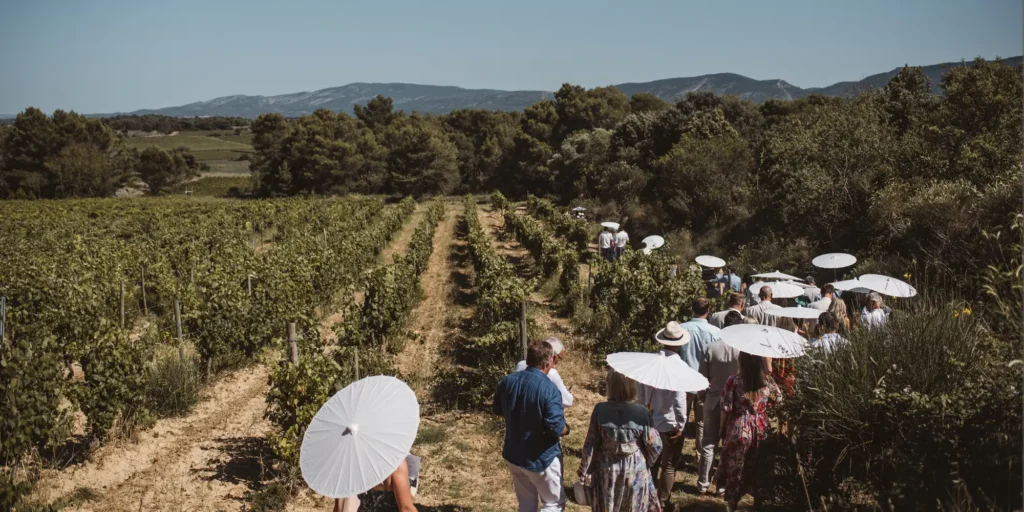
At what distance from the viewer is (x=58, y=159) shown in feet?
182

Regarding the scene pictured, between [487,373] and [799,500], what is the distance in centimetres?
480

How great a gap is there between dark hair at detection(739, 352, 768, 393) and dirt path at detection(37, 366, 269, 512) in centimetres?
499

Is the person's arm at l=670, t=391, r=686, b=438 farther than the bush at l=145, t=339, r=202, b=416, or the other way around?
the bush at l=145, t=339, r=202, b=416

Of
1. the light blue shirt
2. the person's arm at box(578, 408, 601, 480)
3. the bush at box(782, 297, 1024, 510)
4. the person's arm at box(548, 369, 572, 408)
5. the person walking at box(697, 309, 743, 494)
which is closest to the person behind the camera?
the bush at box(782, 297, 1024, 510)

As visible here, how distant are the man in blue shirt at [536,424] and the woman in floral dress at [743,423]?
142cm

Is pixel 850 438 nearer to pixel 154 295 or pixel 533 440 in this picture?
pixel 533 440

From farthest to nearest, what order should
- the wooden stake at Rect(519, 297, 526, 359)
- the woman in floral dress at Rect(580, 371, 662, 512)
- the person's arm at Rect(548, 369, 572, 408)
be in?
the wooden stake at Rect(519, 297, 526, 359), the person's arm at Rect(548, 369, 572, 408), the woman in floral dress at Rect(580, 371, 662, 512)

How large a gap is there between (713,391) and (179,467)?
5.84 meters

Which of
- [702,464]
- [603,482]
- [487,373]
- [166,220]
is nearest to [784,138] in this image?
[487,373]

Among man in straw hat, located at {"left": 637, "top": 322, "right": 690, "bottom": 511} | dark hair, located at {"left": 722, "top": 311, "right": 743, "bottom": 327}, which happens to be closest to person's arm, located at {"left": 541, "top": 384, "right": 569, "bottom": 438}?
man in straw hat, located at {"left": 637, "top": 322, "right": 690, "bottom": 511}

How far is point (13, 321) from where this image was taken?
34.8 ft

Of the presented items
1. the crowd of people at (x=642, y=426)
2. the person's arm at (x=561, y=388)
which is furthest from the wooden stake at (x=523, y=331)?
the person's arm at (x=561, y=388)

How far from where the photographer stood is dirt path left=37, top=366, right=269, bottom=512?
6.35m

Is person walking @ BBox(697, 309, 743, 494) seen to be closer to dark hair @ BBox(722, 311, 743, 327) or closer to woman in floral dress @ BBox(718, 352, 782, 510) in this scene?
woman in floral dress @ BBox(718, 352, 782, 510)
